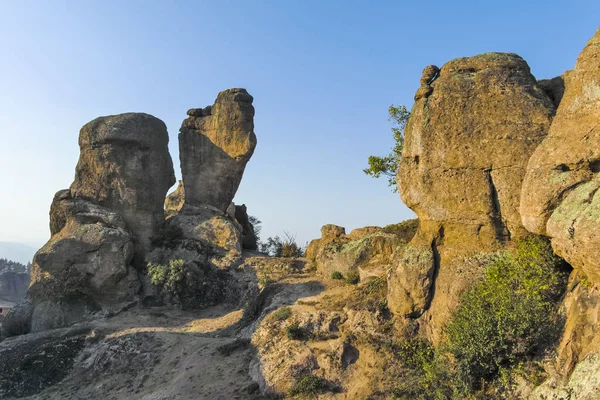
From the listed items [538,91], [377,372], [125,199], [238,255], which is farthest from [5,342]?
[538,91]

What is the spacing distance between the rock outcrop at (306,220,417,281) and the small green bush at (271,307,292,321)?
11.2 feet

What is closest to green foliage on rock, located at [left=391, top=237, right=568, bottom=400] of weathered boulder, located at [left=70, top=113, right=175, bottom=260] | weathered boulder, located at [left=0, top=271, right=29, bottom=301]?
weathered boulder, located at [left=70, top=113, right=175, bottom=260]

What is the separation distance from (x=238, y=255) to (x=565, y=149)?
60.4 ft

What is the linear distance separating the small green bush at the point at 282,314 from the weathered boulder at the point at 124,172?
11.8m

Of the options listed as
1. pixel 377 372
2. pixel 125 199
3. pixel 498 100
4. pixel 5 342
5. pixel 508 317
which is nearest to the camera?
pixel 508 317

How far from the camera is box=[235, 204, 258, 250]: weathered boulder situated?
32094 millimetres

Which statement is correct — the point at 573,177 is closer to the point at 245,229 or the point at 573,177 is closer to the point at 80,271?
the point at 80,271

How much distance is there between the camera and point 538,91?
1422 centimetres

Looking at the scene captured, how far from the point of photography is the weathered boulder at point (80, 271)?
850 inches

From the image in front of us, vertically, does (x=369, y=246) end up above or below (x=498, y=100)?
below

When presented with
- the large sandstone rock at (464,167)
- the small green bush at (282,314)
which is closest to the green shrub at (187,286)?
the small green bush at (282,314)

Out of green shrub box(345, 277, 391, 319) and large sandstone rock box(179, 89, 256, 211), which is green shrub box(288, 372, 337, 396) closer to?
green shrub box(345, 277, 391, 319)

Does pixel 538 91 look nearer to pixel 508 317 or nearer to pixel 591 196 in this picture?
pixel 591 196

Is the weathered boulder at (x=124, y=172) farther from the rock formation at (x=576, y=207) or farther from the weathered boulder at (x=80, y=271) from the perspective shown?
the rock formation at (x=576, y=207)
